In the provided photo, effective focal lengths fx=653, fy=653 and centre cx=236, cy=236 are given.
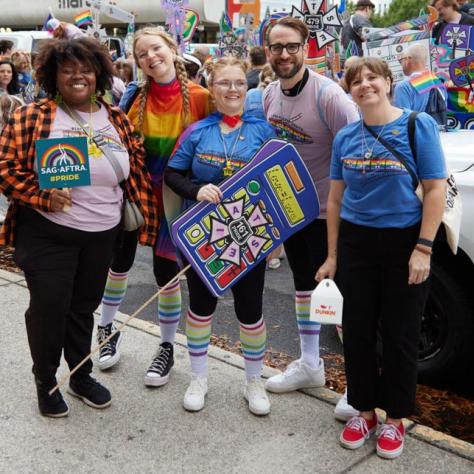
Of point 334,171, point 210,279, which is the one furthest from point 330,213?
point 210,279

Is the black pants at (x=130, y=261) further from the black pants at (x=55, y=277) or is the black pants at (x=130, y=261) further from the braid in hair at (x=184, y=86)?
the braid in hair at (x=184, y=86)

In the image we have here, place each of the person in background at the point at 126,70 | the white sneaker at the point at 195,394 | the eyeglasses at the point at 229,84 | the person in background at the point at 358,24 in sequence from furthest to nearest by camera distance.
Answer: the person in background at the point at 126,70 → the person in background at the point at 358,24 → the white sneaker at the point at 195,394 → the eyeglasses at the point at 229,84

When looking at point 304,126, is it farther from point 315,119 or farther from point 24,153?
point 24,153

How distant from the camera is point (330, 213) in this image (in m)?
2.96

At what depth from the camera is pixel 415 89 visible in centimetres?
604

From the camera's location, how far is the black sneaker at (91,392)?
330cm

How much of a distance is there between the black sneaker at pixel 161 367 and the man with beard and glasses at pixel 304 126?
1.88 ft

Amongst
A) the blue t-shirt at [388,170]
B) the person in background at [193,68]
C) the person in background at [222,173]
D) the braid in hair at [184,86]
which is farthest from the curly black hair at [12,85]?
the blue t-shirt at [388,170]

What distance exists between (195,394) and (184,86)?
1572 millimetres

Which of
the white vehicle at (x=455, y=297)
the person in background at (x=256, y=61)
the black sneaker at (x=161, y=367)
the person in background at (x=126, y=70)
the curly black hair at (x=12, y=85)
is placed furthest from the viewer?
the person in background at (x=126, y=70)

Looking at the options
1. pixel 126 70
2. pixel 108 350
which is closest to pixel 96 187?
pixel 108 350

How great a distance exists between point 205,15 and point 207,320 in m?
29.0

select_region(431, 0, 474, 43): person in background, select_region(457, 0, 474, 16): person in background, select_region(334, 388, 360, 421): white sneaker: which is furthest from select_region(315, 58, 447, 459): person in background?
select_region(457, 0, 474, 16): person in background

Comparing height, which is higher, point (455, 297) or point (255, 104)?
point (255, 104)
